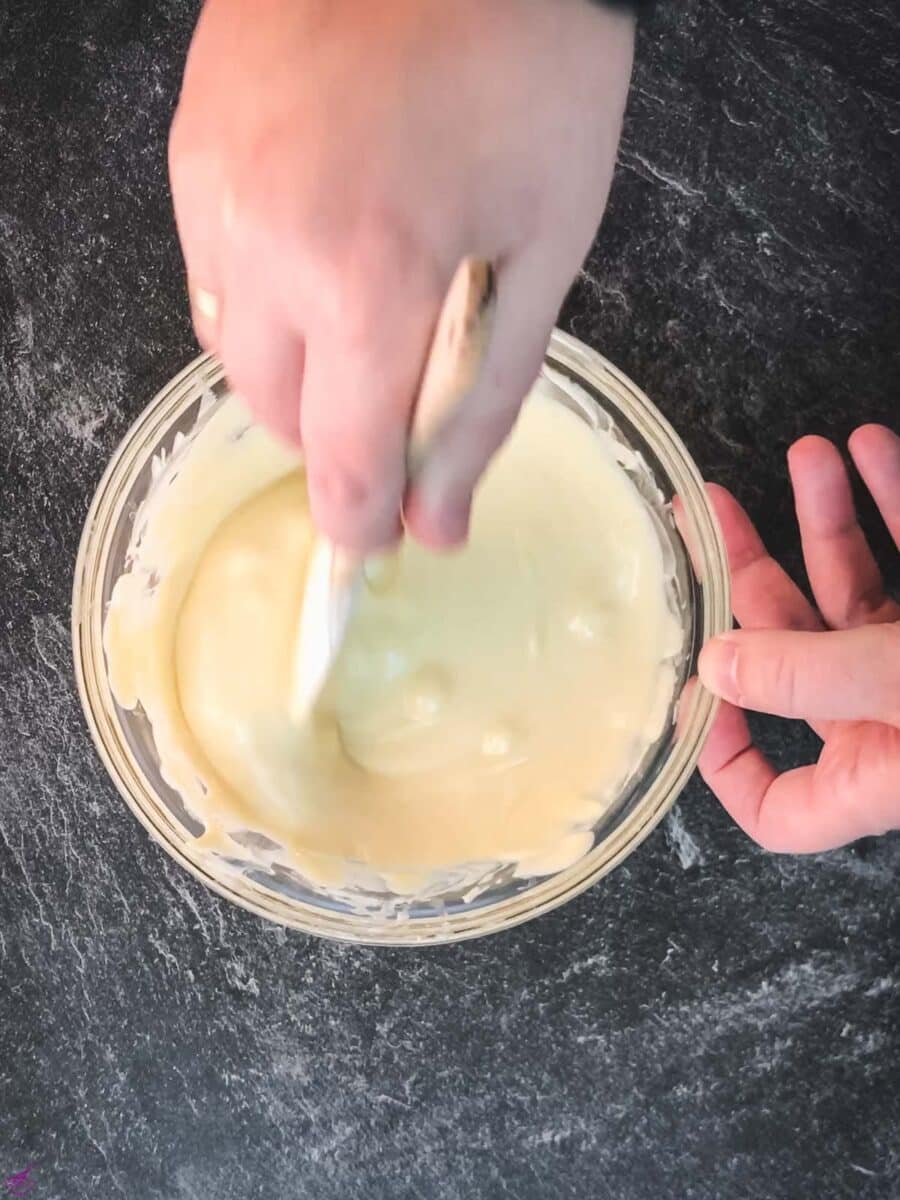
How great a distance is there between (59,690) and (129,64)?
50cm

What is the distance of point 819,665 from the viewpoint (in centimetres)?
64

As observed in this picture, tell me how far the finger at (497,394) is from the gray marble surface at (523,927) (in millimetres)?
353

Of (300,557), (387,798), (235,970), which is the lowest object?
(235,970)

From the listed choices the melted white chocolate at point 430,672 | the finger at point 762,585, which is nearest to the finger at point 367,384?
the melted white chocolate at point 430,672

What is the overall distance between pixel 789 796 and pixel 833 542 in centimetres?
19

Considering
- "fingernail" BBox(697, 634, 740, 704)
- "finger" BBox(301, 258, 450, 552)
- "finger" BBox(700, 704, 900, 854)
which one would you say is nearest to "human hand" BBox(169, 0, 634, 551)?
"finger" BBox(301, 258, 450, 552)

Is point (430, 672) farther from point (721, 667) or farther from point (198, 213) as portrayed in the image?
point (198, 213)

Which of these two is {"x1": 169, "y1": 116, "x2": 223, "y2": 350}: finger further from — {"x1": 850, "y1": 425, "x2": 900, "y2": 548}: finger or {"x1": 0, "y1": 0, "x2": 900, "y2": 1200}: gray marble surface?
{"x1": 850, "y1": 425, "x2": 900, "y2": 548}: finger

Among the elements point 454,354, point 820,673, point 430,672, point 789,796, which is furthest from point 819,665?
point 454,354

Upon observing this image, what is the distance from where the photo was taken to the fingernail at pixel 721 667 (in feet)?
2.18

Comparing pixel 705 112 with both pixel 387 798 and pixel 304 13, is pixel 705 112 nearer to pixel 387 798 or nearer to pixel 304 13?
pixel 304 13

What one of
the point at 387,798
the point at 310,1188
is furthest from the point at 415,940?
the point at 310,1188

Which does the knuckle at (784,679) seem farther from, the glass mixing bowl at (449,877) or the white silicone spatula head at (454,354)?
the white silicone spatula head at (454,354)

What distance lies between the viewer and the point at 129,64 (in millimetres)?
810
